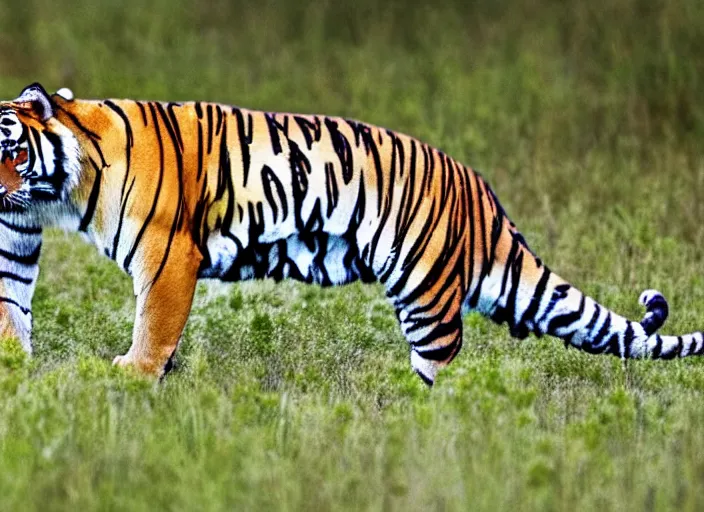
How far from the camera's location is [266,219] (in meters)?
7.11

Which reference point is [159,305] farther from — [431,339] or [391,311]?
[391,311]

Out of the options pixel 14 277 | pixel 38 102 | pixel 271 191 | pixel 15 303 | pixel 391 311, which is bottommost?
pixel 15 303

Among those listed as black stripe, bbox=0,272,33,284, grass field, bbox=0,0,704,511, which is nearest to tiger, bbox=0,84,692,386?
black stripe, bbox=0,272,33,284

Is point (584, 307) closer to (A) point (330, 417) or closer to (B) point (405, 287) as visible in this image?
(B) point (405, 287)

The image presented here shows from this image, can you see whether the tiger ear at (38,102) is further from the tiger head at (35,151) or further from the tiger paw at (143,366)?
the tiger paw at (143,366)

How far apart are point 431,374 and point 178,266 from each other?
143 centimetres

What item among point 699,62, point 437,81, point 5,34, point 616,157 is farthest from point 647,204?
point 5,34

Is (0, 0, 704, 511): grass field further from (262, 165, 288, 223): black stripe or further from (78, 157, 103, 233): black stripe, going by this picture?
(262, 165, 288, 223): black stripe

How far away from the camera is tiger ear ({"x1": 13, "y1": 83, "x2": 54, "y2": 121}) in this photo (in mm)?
6824

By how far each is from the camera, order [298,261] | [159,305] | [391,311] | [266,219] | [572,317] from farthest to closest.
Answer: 1. [391,311]
2. [572,317]
3. [298,261]
4. [266,219]
5. [159,305]

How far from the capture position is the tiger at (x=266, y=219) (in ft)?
22.4

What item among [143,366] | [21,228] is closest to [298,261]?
[143,366]

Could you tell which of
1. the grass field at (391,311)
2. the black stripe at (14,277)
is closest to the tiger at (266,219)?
the black stripe at (14,277)

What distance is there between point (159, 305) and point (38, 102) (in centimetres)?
113
